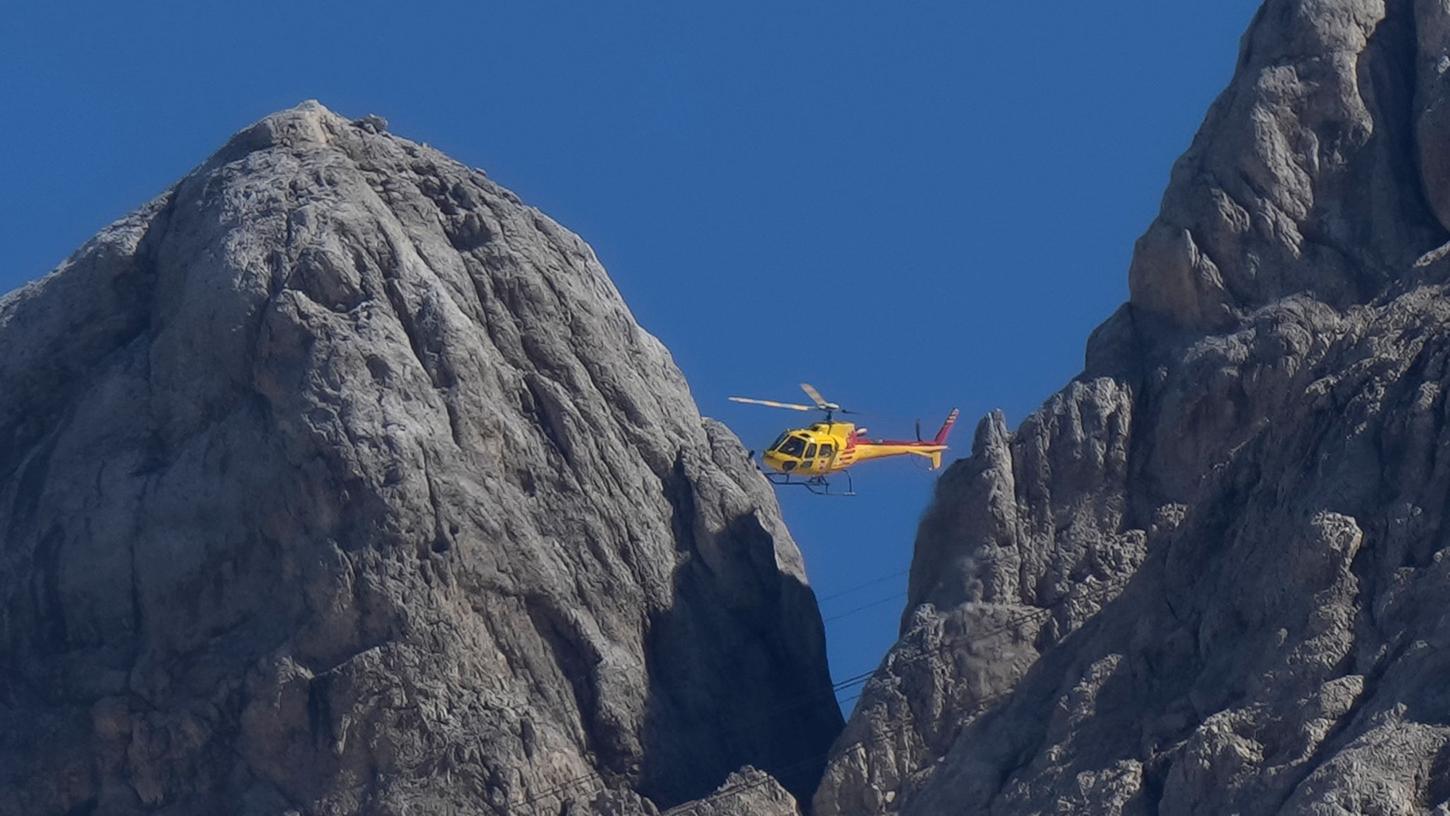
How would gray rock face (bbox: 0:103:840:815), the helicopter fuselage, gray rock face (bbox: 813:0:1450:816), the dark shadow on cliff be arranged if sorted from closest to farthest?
gray rock face (bbox: 813:0:1450:816)
gray rock face (bbox: 0:103:840:815)
the dark shadow on cliff
the helicopter fuselage

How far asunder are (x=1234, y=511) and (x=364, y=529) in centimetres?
1391

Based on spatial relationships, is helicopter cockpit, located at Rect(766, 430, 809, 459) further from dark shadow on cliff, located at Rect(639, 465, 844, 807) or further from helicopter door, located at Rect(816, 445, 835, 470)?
dark shadow on cliff, located at Rect(639, 465, 844, 807)

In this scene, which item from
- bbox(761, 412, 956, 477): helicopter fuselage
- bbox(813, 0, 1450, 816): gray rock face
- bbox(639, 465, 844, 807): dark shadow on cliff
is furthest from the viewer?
bbox(761, 412, 956, 477): helicopter fuselage

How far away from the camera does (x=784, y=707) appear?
6397 cm

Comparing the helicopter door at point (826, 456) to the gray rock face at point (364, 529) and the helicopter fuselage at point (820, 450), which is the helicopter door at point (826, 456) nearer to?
the helicopter fuselage at point (820, 450)

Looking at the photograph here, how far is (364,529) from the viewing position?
60.6 m

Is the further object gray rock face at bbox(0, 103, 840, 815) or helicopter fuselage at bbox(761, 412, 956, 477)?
helicopter fuselage at bbox(761, 412, 956, 477)

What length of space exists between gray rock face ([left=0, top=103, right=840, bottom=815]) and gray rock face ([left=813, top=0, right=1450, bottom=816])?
14.3 feet

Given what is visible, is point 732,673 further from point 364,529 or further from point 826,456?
point 826,456

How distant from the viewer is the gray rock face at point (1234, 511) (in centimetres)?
5084

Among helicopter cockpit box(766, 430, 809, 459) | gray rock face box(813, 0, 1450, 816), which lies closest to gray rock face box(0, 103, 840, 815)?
gray rock face box(813, 0, 1450, 816)

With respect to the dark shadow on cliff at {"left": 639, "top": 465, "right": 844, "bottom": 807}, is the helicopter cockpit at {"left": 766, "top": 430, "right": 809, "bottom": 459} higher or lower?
higher

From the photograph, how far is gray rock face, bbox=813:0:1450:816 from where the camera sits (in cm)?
5084

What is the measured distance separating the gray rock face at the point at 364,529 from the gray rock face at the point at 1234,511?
436 cm
